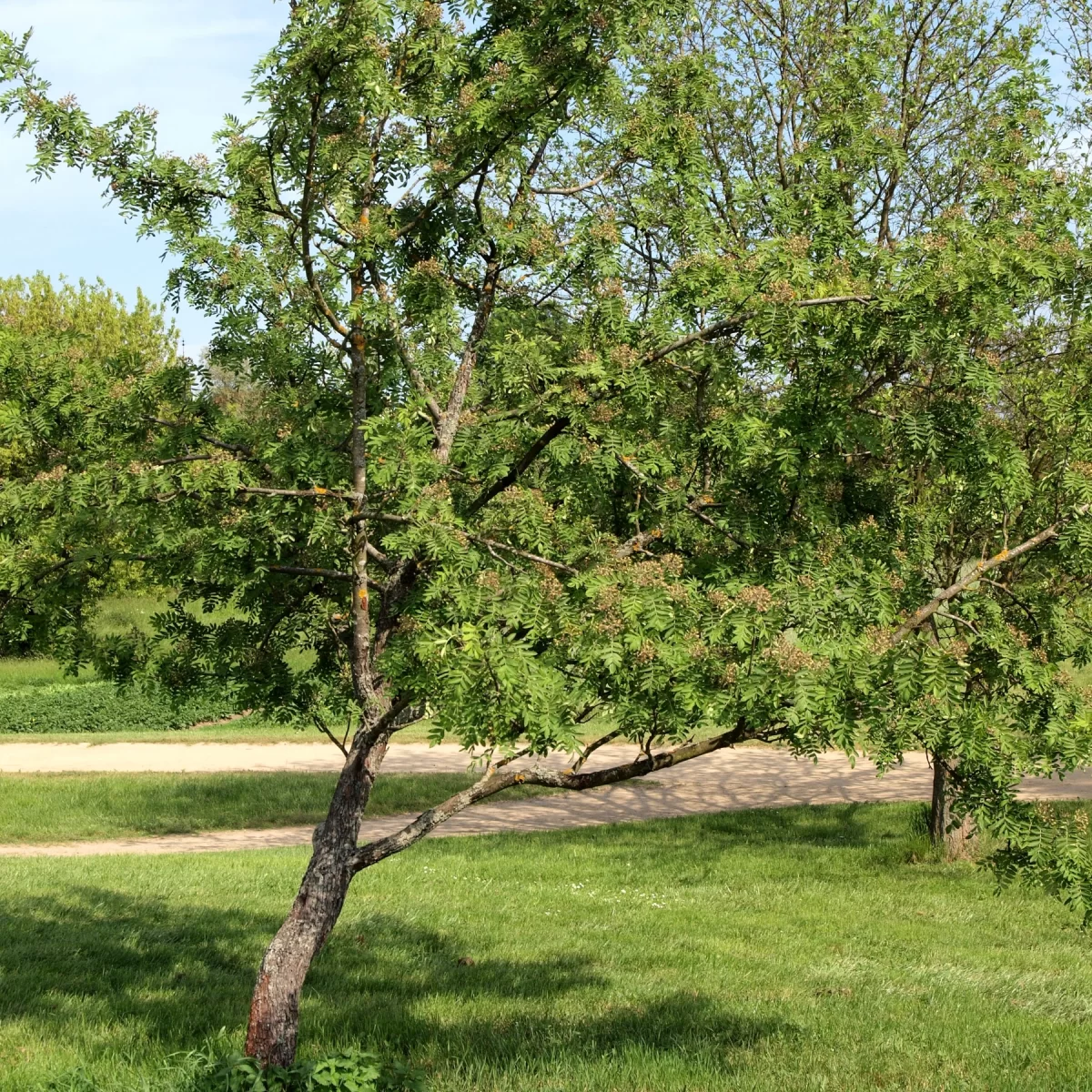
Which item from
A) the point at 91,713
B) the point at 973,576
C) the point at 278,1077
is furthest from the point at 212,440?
the point at 91,713

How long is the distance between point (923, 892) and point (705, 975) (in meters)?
4.07

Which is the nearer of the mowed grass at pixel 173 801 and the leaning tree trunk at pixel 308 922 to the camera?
A: the leaning tree trunk at pixel 308 922

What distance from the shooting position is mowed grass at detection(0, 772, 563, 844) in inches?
574

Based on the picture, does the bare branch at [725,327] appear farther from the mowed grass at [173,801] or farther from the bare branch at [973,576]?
the mowed grass at [173,801]

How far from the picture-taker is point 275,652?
6.82 m

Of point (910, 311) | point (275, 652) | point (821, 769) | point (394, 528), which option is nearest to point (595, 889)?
point (275, 652)

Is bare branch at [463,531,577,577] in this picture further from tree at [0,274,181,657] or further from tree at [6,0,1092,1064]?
tree at [0,274,181,657]

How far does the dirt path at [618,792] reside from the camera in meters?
14.4

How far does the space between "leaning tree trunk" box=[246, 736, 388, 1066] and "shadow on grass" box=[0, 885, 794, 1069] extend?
1110 mm

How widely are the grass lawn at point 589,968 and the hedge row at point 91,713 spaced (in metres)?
9.93

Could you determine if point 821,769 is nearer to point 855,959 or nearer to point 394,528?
point 855,959

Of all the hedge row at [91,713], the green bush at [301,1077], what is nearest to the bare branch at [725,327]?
the green bush at [301,1077]

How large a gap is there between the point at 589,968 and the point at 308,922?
345 cm

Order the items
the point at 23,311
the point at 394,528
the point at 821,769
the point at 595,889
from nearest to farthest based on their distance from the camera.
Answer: the point at 394,528, the point at 595,889, the point at 821,769, the point at 23,311
